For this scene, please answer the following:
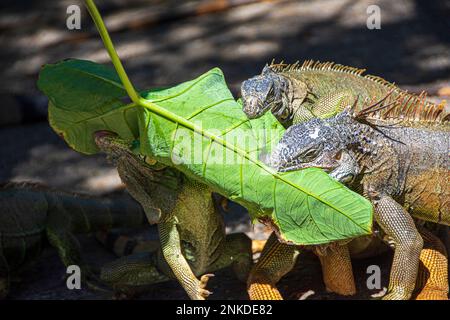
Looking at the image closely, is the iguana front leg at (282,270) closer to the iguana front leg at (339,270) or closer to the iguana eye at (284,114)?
the iguana front leg at (339,270)

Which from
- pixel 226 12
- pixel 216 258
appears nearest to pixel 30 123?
pixel 226 12

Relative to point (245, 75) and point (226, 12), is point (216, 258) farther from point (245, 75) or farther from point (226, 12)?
point (226, 12)

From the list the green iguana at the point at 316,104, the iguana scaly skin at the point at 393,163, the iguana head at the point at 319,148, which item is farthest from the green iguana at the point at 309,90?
the iguana head at the point at 319,148

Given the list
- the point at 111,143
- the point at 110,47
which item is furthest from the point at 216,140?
the point at 111,143

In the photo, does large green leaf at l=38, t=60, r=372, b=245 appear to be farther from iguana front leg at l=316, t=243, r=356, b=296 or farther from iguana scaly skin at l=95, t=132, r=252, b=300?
iguana front leg at l=316, t=243, r=356, b=296

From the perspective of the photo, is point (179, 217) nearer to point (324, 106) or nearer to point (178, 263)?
point (178, 263)

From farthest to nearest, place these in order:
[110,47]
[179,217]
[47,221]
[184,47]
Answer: [184,47]
[47,221]
[179,217]
[110,47]
